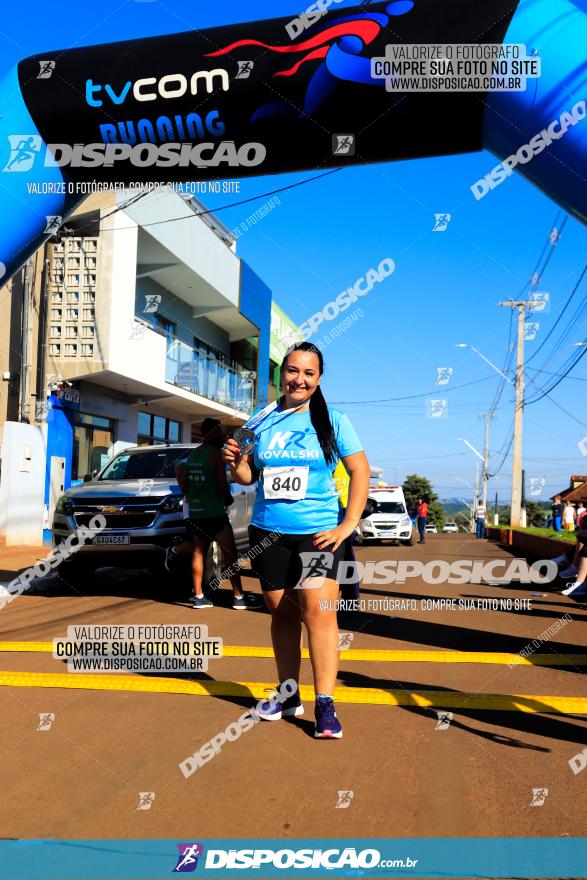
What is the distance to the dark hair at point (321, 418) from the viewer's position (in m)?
3.98

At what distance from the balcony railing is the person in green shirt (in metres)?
12.8

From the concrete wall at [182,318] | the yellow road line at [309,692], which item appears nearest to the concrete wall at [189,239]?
the concrete wall at [182,318]

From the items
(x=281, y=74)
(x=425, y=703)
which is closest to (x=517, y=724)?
(x=425, y=703)

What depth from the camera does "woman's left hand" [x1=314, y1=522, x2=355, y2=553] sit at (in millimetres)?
3873

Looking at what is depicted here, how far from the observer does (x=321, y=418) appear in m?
4.03

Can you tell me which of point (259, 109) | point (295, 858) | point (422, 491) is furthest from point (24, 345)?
point (422, 491)

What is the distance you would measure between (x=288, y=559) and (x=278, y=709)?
0.87 m

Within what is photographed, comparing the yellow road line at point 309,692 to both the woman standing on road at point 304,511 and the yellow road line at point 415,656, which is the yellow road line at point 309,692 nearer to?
the woman standing on road at point 304,511

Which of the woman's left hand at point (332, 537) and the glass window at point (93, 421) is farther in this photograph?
the glass window at point (93, 421)

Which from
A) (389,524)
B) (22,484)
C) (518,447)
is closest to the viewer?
(22,484)

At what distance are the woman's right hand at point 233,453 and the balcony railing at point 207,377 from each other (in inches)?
658

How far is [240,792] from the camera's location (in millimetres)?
3211

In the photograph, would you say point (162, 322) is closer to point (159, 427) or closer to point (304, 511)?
point (159, 427)

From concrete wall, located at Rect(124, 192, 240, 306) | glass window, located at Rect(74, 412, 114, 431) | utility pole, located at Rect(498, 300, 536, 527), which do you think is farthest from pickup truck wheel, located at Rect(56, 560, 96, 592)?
utility pole, located at Rect(498, 300, 536, 527)
